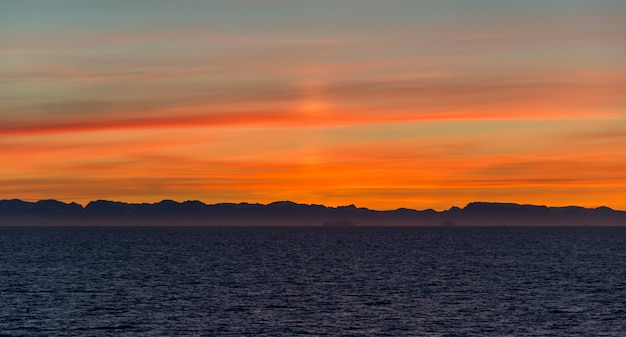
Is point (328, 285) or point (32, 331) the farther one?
point (328, 285)

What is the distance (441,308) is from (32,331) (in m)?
40.6

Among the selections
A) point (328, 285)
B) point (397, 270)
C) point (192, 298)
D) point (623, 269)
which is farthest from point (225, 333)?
point (623, 269)

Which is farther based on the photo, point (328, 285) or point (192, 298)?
point (328, 285)

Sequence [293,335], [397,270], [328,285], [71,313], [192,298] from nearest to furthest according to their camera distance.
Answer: [293,335] < [71,313] < [192,298] < [328,285] < [397,270]

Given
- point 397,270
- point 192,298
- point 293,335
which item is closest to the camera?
point 293,335

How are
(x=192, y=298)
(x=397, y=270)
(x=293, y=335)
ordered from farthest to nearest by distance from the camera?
(x=397, y=270)
(x=192, y=298)
(x=293, y=335)

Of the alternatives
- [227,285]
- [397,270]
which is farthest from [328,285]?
[397,270]

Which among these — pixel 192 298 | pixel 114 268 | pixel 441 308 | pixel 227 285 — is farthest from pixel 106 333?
pixel 114 268

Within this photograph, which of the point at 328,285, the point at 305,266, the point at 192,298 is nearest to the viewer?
the point at 192,298

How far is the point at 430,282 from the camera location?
115m

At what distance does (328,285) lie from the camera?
110312 mm

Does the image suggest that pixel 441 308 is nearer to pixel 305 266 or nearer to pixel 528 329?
pixel 528 329

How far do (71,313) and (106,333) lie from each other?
13.1 meters

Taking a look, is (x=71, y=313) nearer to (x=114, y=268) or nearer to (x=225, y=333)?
(x=225, y=333)
